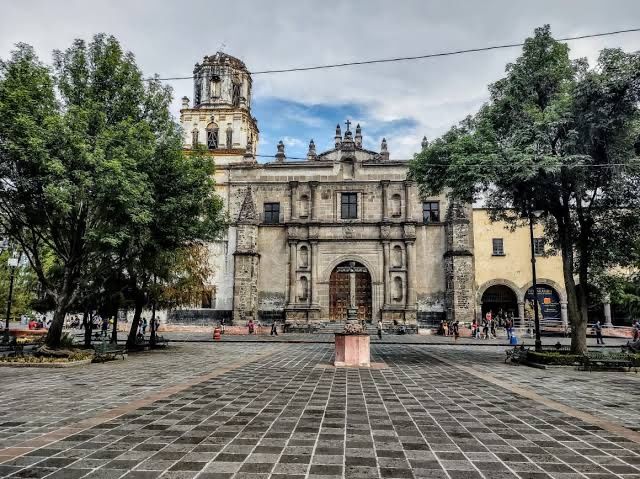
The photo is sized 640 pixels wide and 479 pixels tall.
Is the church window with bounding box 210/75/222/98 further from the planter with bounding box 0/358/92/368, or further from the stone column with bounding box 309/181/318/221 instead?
the planter with bounding box 0/358/92/368

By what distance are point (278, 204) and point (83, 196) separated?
21.6 meters

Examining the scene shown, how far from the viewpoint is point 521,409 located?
24.9 ft

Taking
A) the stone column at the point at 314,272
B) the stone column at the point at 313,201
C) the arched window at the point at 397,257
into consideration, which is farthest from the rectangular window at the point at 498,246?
the stone column at the point at 313,201

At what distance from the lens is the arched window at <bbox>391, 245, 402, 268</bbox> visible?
32750 millimetres

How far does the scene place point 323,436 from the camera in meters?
5.69

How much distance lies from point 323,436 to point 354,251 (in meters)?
27.6

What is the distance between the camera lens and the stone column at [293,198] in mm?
33750

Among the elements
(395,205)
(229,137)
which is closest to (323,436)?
(395,205)

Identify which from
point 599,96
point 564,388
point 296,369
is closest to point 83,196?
point 296,369

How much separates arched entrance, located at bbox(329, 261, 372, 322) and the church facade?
7 centimetres

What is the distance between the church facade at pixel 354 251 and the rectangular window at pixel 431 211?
0.08 m

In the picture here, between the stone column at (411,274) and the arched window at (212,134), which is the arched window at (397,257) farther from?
the arched window at (212,134)

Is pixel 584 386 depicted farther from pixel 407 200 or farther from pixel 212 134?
pixel 212 134

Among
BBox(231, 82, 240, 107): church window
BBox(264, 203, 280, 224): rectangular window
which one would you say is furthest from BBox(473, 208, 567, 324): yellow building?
BBox(231, 82, 240, 107): church window
